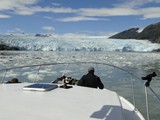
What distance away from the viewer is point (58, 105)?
314 cm

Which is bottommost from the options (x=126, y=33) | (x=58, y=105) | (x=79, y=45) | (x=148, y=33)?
(x=79, y=45)

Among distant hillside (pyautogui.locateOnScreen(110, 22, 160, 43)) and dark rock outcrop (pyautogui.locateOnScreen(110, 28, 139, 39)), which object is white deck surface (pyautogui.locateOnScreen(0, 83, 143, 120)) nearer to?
distant hillside (pyautogui.locateOnScreen(110, 22, 160, 43))

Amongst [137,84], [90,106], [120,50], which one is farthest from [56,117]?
[120,50]

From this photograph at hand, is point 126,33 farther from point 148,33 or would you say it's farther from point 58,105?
point 58,105

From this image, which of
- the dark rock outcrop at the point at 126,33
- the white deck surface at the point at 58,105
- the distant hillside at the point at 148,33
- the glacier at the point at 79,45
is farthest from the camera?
the dark rock outcrop at the point at 126,33

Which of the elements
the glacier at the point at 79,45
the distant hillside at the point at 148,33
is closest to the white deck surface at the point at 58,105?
the glacier at the point at 79,45

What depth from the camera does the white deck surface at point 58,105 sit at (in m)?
2.79

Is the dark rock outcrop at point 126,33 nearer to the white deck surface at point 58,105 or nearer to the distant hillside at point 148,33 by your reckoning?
the distant hillside at point 148,33

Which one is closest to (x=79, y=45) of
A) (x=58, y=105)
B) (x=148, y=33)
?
(x=148, y=33)

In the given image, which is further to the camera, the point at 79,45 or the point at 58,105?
the point at 79,45

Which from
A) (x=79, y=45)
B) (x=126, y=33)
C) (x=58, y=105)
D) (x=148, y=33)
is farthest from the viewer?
(x=126, y=33)

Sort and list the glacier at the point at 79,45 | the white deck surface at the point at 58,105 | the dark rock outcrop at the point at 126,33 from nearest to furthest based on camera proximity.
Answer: the white deck surface at the point at 58,105 → the glacier at the point at 79,45 → the dark rock outcrop at the point at 126,33

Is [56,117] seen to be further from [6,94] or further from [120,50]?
[120,50]

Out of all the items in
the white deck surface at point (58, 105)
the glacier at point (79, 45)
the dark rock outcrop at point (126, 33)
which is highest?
the dark rock outcrop at point (126, 33)
